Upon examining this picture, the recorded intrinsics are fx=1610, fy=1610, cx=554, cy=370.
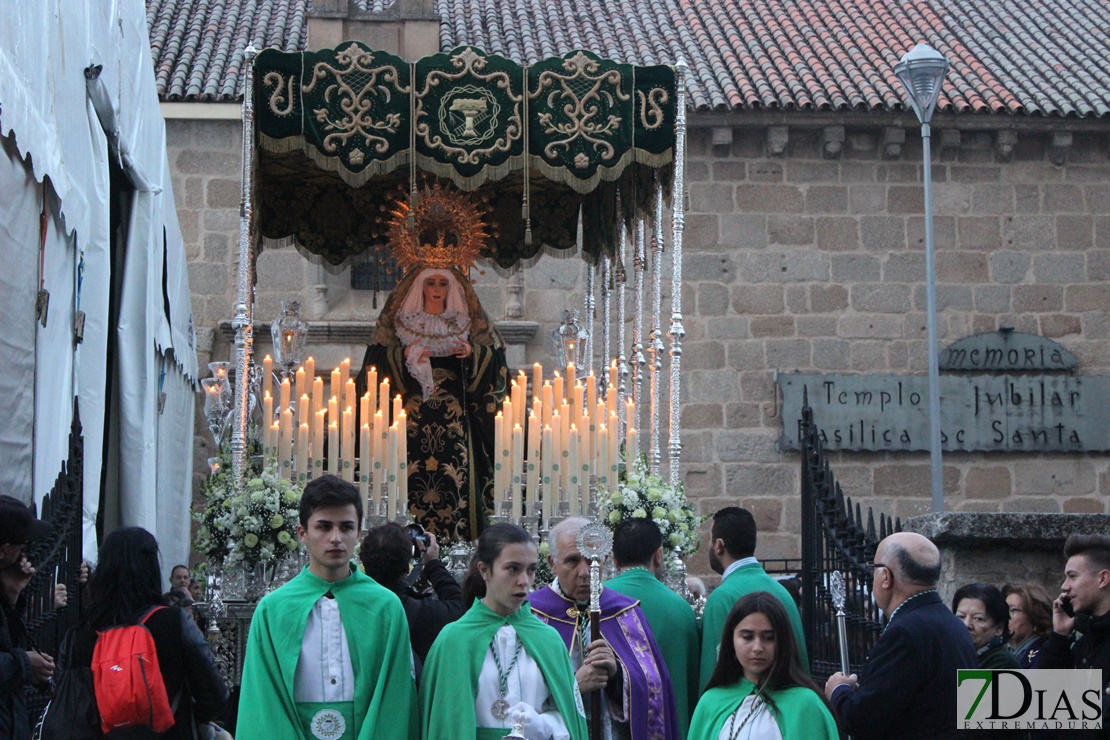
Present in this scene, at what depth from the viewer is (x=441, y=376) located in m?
11.2

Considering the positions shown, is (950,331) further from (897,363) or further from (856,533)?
(856,533)

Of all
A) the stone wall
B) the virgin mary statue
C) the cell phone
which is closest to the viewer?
the cell phone

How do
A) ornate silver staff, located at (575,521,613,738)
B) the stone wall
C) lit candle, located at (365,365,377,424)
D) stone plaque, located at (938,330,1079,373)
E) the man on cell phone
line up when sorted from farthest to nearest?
stone plaque, located at (938,330,1079,373), the stone wall, lit candle, located at (365,365,377,424), ornate silver staff, located at (575,521,613,738), the man on cell phone

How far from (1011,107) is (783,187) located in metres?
2.72

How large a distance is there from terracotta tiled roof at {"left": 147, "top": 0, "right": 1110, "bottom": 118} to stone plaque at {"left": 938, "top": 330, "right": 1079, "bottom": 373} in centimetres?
261

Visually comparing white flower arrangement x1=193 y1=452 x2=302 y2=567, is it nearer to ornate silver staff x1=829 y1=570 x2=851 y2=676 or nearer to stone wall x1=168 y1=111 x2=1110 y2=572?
ornate silver staff x1=829 y1=570 x2=851 y2=676

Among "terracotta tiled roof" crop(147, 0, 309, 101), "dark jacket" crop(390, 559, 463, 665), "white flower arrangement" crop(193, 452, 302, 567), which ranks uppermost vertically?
"terracotta tiled roof" crop(147, 0, 309, 101)

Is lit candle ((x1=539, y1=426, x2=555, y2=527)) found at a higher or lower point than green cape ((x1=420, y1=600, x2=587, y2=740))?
higher

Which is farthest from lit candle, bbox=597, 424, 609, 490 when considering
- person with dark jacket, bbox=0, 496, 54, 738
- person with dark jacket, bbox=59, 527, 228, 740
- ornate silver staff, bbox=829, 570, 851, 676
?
person with dark jacket, bbox=0, 496, 54, 738

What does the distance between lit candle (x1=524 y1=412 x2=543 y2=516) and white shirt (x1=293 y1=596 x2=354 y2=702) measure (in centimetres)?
453

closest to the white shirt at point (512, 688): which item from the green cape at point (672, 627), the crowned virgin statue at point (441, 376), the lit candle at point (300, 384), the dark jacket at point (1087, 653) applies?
the green cape at point (672, 627)

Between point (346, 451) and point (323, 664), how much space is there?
4522 millimetres

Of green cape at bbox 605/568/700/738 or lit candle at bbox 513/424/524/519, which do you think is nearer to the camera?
green cape at bbox 605/568/700/738

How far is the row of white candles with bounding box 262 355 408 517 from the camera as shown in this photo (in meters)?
9.43
